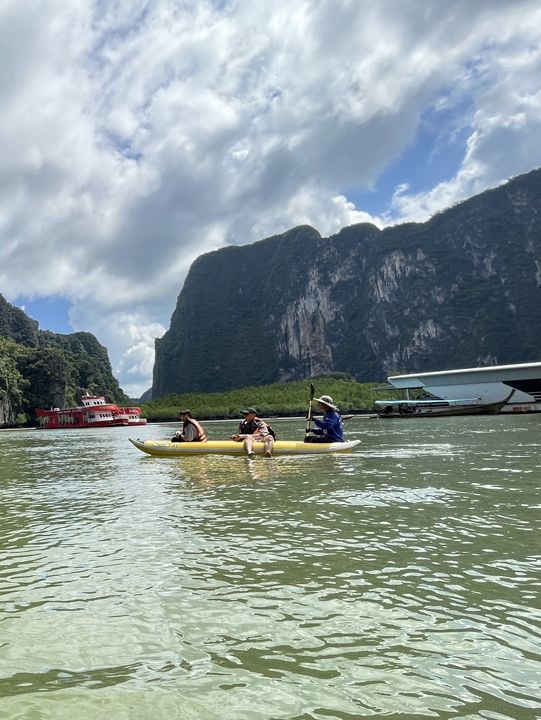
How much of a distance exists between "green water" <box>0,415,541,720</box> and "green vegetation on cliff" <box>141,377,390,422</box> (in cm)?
7540

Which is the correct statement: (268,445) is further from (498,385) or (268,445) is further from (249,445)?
(498,385)

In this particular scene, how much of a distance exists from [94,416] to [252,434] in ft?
254

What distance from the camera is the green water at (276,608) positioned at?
3111 millimetres

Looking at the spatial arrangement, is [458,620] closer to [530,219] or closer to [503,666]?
[503,666]

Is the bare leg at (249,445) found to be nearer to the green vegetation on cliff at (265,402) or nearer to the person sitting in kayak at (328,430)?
the person sitting in kayak at (328,430)

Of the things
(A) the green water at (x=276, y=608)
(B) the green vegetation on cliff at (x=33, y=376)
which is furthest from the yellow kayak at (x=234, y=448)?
(B) the green vegetation on cliff at (x=33, y=376)

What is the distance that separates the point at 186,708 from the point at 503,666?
81.0 inches

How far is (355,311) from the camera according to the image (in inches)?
7466

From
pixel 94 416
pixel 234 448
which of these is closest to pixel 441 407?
pixel 234 448

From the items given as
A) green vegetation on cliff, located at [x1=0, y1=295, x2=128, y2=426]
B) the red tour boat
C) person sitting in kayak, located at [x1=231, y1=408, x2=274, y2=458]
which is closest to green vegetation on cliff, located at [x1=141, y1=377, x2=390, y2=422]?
the red tour boat

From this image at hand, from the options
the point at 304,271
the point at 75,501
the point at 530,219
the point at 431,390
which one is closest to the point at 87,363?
the point at 304,271

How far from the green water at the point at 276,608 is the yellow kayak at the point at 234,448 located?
24.7 feet

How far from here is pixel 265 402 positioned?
96562 mm

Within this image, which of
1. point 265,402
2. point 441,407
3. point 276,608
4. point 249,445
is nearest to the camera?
point 276,608
